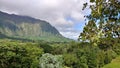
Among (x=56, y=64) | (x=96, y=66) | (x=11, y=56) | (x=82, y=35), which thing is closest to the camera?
(x=82, y=35)

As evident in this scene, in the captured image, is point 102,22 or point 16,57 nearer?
point 102,22

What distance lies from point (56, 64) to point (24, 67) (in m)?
22.9

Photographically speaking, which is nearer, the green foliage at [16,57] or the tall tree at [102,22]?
the tall tree at [102,22]

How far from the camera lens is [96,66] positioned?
146250mm

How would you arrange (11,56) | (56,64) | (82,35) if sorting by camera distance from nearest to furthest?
(82,35)
(56,64)
(11,56)

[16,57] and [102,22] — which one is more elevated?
[102,22]

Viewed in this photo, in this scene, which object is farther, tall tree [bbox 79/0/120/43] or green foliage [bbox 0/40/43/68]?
green foliage [bbox 0/40/43/68]

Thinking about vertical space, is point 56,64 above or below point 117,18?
below

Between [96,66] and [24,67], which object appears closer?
[24,67]

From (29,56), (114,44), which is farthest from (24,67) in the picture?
(114,44)

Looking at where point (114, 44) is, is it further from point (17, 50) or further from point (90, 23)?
point (17, 50)

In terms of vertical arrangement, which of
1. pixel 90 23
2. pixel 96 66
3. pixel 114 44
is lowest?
pixel 96 66

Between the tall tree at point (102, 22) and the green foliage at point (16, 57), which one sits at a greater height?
the tall tree at point (102, 22)

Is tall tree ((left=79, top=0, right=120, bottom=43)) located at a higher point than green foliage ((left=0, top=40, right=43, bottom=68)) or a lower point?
higher
